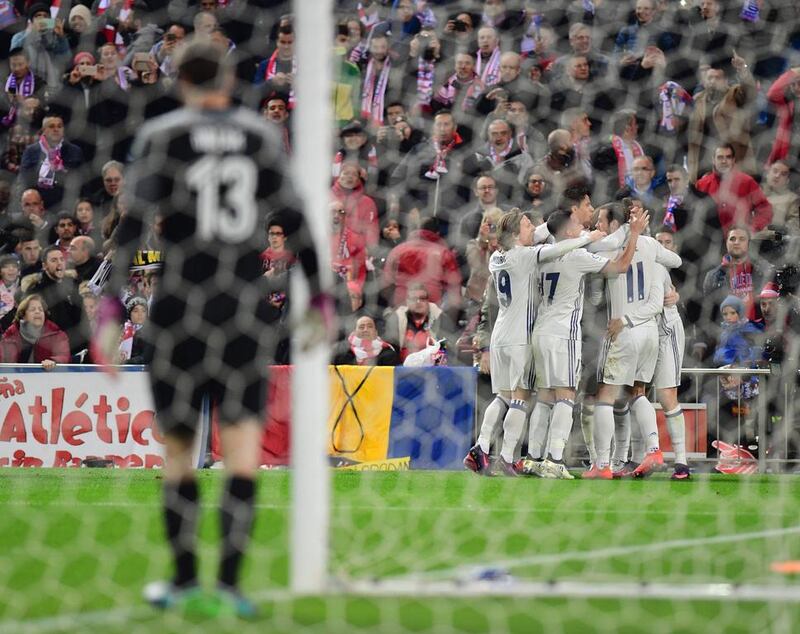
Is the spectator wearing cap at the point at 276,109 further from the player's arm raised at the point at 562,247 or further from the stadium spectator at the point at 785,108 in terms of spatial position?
the stadium spectator at the point at 785,108

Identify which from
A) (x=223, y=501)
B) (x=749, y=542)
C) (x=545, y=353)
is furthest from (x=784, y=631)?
(x=545, y=353)

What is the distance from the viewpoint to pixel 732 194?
1133 centimetres

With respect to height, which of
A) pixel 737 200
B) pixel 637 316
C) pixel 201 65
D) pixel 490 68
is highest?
pixel 490 68

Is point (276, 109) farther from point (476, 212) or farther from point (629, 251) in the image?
point (629, 251)

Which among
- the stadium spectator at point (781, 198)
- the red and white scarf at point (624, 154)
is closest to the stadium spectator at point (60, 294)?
the red and white scarf at point (624, 154)

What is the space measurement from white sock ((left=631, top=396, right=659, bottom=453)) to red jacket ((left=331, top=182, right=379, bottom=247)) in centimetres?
255

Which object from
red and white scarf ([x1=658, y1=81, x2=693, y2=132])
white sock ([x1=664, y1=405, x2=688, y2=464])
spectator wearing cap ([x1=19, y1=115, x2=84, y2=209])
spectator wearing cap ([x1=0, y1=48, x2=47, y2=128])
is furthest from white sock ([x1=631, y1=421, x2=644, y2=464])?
spectator wearing cap ([x1=0, y1=48, x2=47, y2=128])

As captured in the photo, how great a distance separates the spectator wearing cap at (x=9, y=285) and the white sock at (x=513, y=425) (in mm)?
4448

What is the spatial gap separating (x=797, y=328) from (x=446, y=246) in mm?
2869

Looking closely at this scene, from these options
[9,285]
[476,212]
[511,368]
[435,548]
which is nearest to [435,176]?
[476,212]

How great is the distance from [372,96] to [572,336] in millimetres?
2854

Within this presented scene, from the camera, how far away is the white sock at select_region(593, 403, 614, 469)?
34.2 feet

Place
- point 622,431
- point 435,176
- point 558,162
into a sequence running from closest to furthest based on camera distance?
point 622,431 < point 558,162 < point 435,176

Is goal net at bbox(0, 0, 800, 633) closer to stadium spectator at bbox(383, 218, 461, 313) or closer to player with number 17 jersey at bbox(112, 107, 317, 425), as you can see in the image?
stadium spectator at bbox(383, 218, 461, 313)
